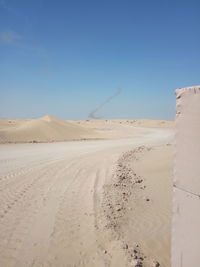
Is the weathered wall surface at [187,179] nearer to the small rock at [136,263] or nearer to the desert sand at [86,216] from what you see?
the small rock at [136,263]

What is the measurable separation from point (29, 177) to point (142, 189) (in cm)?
388

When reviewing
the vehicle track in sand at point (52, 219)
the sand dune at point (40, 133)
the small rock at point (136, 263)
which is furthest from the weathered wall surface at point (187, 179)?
the sand dune at point (40, 133)

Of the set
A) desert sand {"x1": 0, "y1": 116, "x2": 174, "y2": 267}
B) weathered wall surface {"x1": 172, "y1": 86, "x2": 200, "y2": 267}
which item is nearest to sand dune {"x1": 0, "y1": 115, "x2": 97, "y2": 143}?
desert sand {"x1": 0, "y1": 116, "x2": 174, "y2": 267}

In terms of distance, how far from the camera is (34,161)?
11008 millimetres

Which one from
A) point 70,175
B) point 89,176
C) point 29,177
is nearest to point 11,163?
point 29,177

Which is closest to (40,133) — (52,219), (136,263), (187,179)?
(52,219)

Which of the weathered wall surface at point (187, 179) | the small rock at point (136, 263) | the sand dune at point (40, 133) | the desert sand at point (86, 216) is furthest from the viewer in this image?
the sand dune at point (40, 133)

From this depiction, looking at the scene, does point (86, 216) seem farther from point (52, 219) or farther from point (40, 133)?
point (40, 133)

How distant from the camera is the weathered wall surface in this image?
1.96 meters

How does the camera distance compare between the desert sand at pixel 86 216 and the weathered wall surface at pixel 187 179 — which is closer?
the weathered wall surface at pixel 187 179

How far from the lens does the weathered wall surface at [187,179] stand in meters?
1.96

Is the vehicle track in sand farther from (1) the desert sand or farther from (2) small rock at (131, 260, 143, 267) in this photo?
(2) small rock at (131, 260, 143, 267)

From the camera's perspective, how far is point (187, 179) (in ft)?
6.68

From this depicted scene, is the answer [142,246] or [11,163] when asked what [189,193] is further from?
[11,163]
